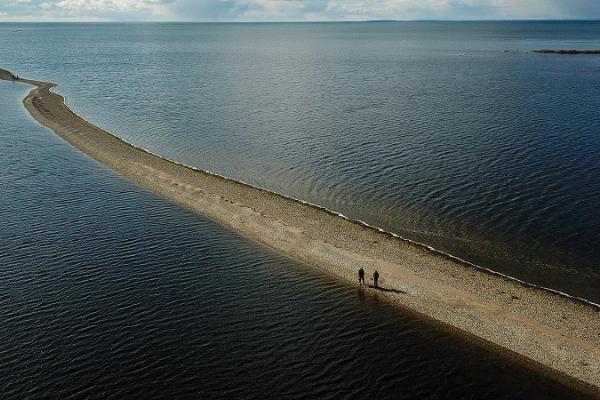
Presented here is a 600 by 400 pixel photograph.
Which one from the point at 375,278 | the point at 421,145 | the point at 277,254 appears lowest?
the point at 277,254

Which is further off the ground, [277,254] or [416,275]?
[416,275]

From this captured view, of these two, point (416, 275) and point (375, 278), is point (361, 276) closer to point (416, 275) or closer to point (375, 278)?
point (375, 278)

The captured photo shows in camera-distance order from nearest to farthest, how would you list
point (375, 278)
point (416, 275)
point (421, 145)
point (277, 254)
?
point (375, 278) → point (416, 275) → point (277, 254) → point (421, 145)

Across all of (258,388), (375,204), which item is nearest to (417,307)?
(258,388)

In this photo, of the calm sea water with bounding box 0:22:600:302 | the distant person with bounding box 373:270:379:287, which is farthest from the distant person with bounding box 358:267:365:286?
the calm sea water with bounding box 0:22:600:302

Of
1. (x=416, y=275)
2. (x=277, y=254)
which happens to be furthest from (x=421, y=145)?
(x=416, y=275)
